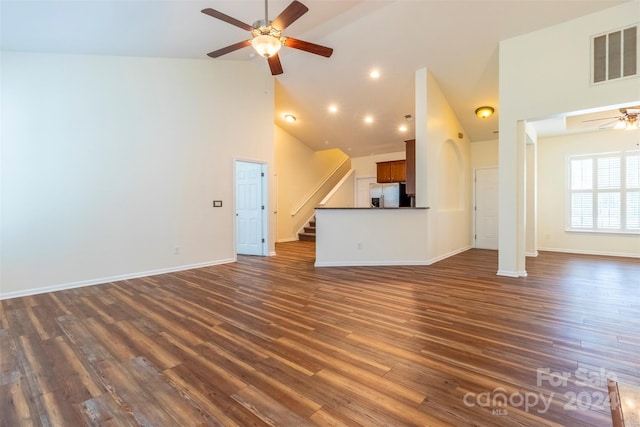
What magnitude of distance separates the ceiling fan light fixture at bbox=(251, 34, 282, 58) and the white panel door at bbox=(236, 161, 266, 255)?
3.39 metres

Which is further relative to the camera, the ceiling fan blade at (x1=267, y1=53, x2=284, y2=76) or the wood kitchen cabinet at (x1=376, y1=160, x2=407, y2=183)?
the wood kitchen cabinet at (x1=376, y1=160, x2=407, y2=183)

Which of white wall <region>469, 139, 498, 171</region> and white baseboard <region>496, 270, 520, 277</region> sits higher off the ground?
white wall <region>469, 139, 498, 171</region>

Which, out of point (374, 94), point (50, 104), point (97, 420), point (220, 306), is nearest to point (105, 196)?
point (50, 104)

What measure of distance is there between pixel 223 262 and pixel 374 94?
15.5 ft

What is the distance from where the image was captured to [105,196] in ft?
14.5

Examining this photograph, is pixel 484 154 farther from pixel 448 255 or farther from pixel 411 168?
pixel 448 255

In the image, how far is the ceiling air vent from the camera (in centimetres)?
359

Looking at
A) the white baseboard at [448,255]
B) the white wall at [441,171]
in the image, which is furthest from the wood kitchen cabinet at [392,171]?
the white baseboard at [448,255]

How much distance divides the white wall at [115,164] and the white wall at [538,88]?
4.66 metres

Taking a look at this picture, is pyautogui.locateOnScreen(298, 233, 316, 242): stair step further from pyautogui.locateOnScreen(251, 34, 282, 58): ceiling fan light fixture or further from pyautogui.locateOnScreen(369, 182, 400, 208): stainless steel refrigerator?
pyautogui.locateOnScreen(251, 34, 282, 58): ceiling fan light fixture

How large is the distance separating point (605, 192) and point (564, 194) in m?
0.69

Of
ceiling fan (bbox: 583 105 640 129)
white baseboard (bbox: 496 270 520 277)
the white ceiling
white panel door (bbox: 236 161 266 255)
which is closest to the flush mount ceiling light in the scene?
the white ceiling

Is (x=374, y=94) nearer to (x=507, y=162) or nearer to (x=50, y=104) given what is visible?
(x=507, y=162)

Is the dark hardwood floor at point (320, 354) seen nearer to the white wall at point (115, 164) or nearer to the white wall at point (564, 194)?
the white wall at point (115, 164)
